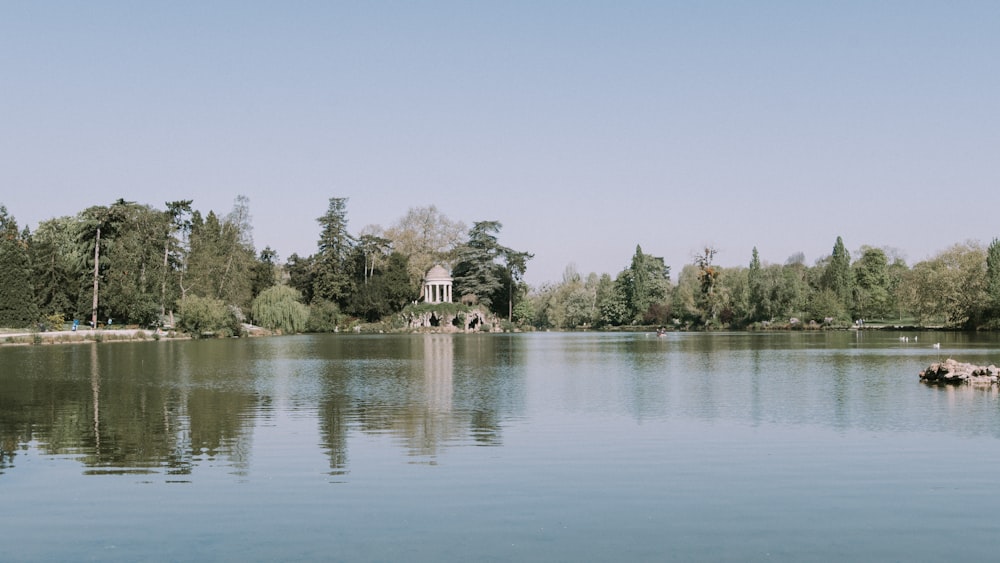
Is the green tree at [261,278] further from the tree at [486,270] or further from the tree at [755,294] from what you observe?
the tree at [755,294]

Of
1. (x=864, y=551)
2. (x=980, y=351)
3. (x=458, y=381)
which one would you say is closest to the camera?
(x=864, y=551)

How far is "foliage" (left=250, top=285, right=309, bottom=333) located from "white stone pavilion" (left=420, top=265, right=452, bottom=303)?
19888mm

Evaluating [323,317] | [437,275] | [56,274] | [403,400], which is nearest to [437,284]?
[437,275]

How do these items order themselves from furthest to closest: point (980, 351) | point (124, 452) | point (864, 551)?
point (980, 351) < point (124, 452) < point (864, 551)

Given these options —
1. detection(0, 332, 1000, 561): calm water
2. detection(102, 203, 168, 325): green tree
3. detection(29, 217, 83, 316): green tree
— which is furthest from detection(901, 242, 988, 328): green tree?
detection(29, 217, 83, 316): green tree

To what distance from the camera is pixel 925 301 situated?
284ft

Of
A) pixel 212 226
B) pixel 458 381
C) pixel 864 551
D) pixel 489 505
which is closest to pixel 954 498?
pixel 864 551

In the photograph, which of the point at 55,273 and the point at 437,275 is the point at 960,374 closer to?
the point at 55,273

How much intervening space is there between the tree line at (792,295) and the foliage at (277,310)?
3631 centimetres

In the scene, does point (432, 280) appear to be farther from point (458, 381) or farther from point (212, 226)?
point (458, 381)

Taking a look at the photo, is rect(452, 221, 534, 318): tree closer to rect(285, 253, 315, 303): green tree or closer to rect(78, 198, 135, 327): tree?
rect(285, 253, 315, 303): green tree

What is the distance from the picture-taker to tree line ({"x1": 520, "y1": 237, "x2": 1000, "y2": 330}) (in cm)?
8331

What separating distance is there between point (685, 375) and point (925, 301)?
64715 millimetres

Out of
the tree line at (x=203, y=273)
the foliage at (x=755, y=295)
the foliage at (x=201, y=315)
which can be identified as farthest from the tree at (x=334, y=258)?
the foliage at (x=755, y=295)
